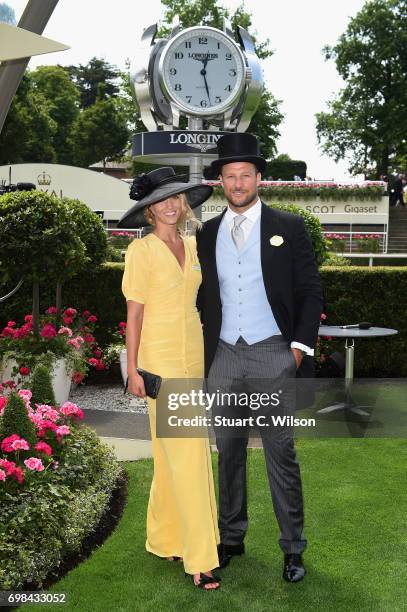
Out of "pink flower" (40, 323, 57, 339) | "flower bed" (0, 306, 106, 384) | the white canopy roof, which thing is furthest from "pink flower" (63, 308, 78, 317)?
the white canopy roof

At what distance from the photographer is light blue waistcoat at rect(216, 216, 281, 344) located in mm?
4469

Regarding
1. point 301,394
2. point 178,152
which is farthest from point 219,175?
point 178,152

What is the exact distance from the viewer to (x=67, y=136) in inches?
2712

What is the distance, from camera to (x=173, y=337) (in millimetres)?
4430

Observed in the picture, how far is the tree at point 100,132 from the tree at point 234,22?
12196mm

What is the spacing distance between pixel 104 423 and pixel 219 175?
4.62 metres

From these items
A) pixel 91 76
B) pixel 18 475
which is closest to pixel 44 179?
pixel 18 475

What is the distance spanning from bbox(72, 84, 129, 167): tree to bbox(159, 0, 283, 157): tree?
1220cm

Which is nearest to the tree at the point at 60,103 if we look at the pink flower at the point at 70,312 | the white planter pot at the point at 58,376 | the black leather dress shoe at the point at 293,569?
the pink flower at the point at 70,312

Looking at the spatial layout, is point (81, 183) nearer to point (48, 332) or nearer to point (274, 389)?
point (48, 332)

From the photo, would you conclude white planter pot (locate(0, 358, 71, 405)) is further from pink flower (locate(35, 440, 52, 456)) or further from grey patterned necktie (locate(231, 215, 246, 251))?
grey patterned necktie (locate(231, 215, 246, 251))

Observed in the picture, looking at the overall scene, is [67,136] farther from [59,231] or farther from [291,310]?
[291,310]

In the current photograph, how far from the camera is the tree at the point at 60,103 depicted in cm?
6831

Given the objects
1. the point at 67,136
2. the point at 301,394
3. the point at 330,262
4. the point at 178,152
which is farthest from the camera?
the point at 67,136
